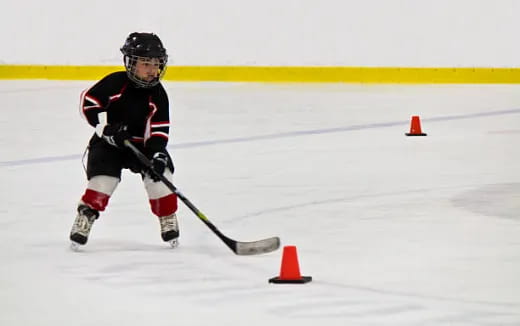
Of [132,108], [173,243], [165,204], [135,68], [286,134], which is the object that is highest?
[135,68]

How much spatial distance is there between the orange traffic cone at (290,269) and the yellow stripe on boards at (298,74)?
9.86 m

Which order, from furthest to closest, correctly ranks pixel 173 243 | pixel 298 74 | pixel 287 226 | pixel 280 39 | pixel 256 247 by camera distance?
pixel 298 74 → pixel 280 39 → pixel 287 226 → pixel 173 243 → pixel 256 247

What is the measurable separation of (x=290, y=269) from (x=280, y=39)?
401 inches

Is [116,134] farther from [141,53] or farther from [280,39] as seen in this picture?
[280,39]

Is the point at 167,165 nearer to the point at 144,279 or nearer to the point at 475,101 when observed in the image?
the point at 144,279

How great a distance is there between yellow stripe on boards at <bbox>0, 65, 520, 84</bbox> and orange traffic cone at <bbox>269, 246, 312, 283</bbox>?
9.86 meters

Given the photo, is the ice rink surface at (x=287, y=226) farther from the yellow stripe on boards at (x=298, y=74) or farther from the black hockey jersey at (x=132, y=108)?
the yellow stripe on boards at (x=298, y=74)

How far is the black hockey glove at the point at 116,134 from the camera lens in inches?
186

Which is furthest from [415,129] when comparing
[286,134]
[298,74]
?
[298,74]

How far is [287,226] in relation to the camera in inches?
208

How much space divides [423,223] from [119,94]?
1.33m

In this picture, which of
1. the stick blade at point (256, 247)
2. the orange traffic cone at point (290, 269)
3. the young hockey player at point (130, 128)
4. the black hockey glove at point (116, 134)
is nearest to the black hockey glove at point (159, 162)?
the young hockey player at point (130, 128)

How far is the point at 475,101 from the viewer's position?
1193cm

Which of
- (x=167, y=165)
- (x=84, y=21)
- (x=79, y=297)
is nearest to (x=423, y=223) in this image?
(x=167, y=165)
